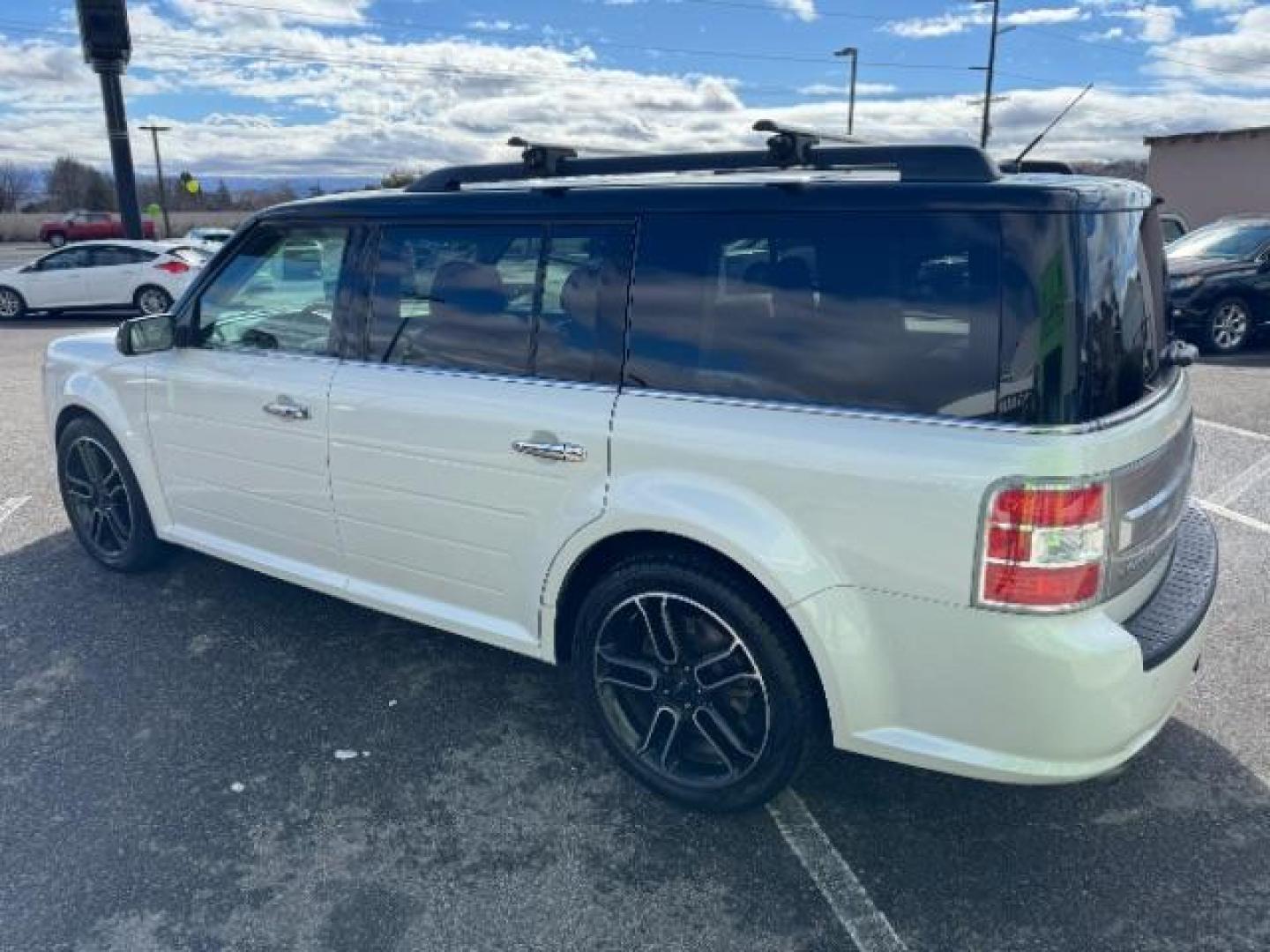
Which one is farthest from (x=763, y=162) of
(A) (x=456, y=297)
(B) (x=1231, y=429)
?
(B) (x=1231, y=429)

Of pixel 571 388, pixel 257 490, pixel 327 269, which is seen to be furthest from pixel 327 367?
pixel 571 388

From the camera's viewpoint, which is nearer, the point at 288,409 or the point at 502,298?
the point at 502,298

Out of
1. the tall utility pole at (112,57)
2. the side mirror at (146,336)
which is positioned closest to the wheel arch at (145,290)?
the tall utility pole at (112,57)

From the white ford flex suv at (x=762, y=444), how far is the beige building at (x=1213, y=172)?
24449 mm

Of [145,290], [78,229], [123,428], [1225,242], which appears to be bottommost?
[145,290]

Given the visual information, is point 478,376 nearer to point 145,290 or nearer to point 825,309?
point 825,309

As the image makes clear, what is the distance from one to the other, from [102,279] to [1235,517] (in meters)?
16.1

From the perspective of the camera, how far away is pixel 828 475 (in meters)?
2.33

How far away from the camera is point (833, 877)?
2525 millimetres

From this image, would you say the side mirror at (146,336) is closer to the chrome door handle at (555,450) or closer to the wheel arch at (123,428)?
the wheel arch at (123,428)

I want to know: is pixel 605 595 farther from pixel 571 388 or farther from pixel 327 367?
pixel 327 367

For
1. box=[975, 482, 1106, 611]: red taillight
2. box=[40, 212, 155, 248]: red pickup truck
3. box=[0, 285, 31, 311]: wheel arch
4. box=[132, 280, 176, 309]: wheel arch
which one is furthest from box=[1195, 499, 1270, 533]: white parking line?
box=[40, 212, 155, 248]: red pickup truck

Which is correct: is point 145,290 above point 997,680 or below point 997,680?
below

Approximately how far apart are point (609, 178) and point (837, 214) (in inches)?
34.8
